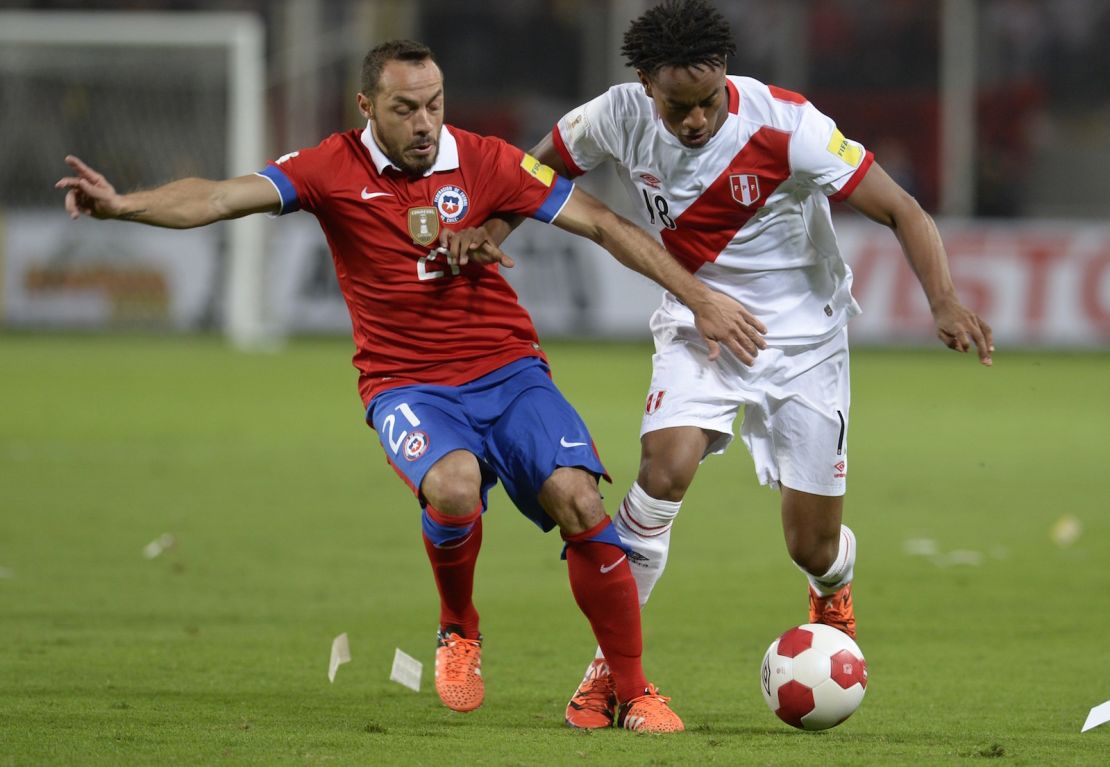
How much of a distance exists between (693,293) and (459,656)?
1.35m

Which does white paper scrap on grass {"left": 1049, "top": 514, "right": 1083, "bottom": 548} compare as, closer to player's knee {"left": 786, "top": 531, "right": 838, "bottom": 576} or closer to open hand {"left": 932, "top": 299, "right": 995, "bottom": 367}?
player's knee {"left": 786, "top": 531, "right": 838, "bottom": 576}

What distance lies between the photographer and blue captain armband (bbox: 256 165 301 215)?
17.3ft

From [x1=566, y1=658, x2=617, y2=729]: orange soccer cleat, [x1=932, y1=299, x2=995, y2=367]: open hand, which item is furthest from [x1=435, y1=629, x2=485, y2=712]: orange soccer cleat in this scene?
[x1=932, y1=299, x2=995, y2=367]: open hand

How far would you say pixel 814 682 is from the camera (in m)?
4.78

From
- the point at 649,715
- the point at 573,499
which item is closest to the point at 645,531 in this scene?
the point at 573,499

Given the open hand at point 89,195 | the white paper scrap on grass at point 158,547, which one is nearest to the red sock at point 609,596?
the open hand at point 89,195

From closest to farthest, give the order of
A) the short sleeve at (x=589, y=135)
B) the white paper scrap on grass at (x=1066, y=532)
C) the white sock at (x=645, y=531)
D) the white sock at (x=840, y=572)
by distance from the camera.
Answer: the white sock at (x=645, y=531) < the short sleeve at (x=589, y=135) < the white sock at (x=840, y=572) < the white paper scrap on grass at (x=1066, y=532)

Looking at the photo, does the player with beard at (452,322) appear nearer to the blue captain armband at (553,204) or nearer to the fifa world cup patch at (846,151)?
the blue captain armband at (553,204)

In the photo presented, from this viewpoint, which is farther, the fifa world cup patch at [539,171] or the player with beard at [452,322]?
the fifa world cup patch at [539,171]

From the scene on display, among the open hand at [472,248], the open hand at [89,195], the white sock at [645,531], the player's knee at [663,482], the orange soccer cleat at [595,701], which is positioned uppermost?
the open hand at [89,195]

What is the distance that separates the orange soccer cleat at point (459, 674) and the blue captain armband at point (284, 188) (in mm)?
1451

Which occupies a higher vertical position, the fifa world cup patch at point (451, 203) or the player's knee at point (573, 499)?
the fifa world cup patch at point (451, 203)

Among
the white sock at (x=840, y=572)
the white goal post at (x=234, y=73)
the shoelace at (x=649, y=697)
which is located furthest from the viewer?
the white goal post at (x=234, y=73)

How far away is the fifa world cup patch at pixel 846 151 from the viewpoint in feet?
17.2
